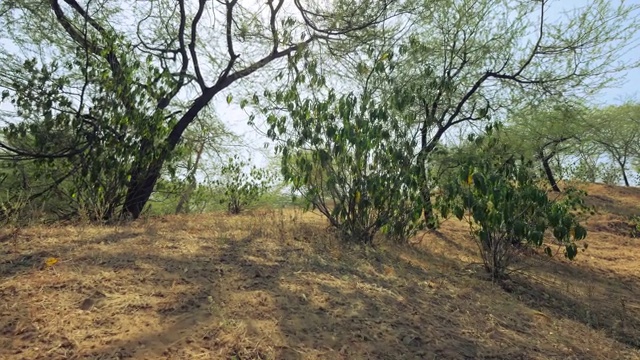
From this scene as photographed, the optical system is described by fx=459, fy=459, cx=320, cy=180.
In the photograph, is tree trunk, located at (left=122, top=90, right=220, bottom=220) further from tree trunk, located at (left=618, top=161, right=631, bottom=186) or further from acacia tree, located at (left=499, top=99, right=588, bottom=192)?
tree trunk, located at (left=618, top=161, right=631, bottom=186)

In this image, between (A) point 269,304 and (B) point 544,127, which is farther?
(B) point 544,127

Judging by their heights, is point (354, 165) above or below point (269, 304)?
above

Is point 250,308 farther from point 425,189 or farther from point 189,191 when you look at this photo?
point 189,191

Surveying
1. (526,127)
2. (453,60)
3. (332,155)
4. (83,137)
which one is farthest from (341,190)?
(526,127)

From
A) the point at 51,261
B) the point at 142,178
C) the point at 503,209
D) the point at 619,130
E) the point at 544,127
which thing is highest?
the point at 619,130

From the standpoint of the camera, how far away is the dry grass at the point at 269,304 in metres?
2.44

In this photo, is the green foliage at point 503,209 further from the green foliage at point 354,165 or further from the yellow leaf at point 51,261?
the yellow leaf at point 51,261

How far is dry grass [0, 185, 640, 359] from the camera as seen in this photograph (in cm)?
244

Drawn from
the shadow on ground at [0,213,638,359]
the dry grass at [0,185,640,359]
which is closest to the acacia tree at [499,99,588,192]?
the dry grass at [0,185,640,359]

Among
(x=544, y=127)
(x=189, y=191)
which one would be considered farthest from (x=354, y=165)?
(x=544, y=127)

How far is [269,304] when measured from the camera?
300cm

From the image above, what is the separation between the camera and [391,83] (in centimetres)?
577

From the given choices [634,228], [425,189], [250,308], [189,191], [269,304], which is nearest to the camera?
[250,308]

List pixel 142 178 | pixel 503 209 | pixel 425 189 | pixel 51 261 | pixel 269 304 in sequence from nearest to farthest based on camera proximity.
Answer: pixel 269 304 < pixel 51 261 < pixel 503 209 < pixel 425 189 < pixel 142 178
